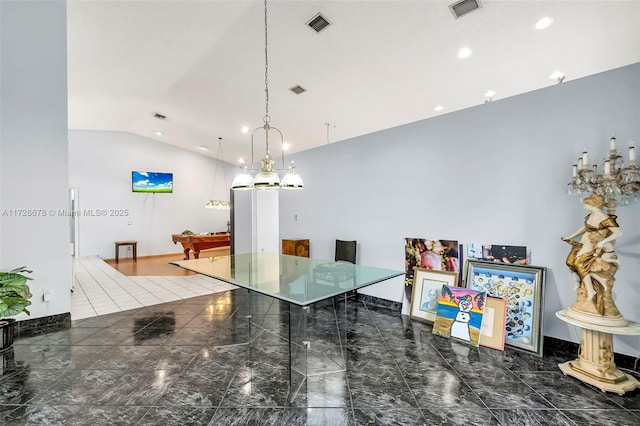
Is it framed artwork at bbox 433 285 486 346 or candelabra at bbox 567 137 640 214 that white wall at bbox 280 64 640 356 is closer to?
candelabra at bbox 567 137 640 214

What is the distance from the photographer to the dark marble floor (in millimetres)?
1978

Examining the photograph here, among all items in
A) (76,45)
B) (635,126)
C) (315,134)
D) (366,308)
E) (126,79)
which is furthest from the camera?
(315,134)

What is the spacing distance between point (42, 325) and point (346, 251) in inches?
157

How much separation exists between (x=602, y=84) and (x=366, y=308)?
3.62m

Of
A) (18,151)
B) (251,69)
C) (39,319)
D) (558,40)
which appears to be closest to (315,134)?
(251,69)

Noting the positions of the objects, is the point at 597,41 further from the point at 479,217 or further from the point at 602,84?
the point at 479,217

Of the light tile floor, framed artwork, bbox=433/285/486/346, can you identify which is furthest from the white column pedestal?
the light tile floor

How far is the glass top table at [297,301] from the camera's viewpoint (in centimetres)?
222

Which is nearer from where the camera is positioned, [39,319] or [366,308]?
[39,319]

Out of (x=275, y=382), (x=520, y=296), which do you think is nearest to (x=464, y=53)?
(x=520, y=296)

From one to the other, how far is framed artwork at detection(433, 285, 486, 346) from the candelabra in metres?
1.39

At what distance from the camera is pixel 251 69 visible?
3908 mm

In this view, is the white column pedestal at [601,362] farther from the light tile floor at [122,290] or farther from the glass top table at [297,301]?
the light tile floor at [122,290]

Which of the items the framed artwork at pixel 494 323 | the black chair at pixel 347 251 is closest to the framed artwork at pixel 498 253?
the framed artwork at pixel 494 323
